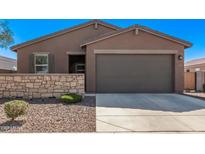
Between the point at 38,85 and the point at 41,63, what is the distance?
447 cm

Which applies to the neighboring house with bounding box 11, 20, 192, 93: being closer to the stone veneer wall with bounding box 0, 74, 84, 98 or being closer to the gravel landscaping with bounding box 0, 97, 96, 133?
the stone veneer wall with bounding box 0, 74, 84, 98

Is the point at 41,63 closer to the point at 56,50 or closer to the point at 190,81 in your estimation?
the point at 56,50

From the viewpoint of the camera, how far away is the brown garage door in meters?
11.5

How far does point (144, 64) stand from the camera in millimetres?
11625

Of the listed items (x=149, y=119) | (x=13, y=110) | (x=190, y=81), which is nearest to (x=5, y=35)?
(x=13, y=110)

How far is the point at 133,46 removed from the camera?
37.7 feet

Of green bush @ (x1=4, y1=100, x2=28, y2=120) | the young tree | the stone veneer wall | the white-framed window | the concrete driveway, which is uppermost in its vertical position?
the young tree

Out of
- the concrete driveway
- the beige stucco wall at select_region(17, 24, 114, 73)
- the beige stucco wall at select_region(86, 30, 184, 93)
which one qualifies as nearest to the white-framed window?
the beige stucco wall at select_region(17, 24, 114, 73)

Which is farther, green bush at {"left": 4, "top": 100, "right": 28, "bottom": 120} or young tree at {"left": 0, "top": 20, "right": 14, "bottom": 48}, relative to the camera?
young tree at {"left": 0, "top": 20, "right": 14, "bottom": 48}

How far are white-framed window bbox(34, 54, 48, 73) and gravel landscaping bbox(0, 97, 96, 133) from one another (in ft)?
19.7
